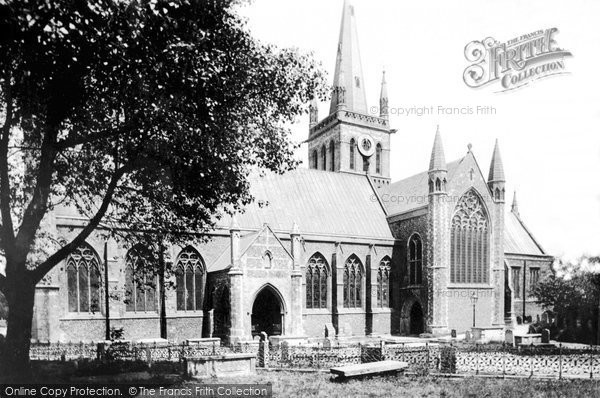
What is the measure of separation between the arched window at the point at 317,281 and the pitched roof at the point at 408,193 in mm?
7820

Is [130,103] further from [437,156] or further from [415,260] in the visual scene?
[415,260]

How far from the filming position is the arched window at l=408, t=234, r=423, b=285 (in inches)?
1307

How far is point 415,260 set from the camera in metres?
33.7

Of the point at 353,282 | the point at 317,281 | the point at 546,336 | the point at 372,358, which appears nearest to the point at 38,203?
the point at 372,358

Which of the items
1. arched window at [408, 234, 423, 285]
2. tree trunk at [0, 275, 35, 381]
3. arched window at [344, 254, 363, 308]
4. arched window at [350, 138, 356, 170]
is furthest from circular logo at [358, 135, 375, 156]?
tree trunk at [0, 275, 35, 381]

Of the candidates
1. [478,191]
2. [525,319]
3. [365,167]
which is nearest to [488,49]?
[478,191]

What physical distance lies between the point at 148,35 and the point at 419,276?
91.1 feet

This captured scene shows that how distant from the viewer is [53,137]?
34.2ft

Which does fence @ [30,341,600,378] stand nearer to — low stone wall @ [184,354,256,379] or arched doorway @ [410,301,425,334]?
low stone wall @ [184,354,256,379]

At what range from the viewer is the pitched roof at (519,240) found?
4116 cm

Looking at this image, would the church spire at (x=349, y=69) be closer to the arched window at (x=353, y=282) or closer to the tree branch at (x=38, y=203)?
the arched window at (x=353, y=282)

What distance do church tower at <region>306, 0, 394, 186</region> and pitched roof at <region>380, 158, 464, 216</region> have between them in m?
2.77

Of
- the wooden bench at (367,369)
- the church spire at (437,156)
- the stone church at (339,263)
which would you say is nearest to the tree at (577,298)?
the stone church at (339,263)

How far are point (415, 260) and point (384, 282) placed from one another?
9.42 ft
